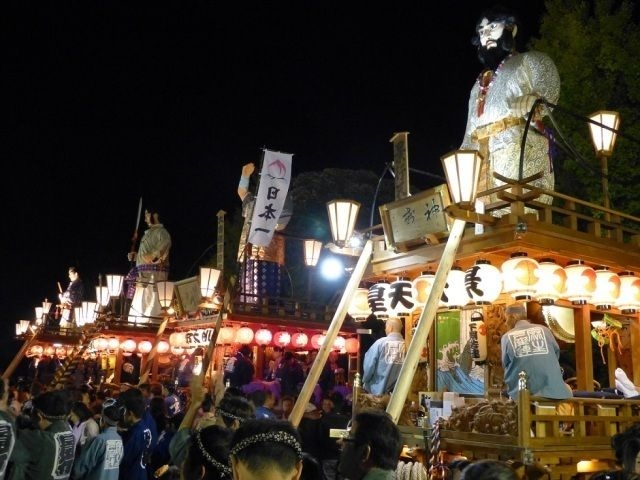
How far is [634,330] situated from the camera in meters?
12.6

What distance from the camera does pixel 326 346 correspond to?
9898 mm

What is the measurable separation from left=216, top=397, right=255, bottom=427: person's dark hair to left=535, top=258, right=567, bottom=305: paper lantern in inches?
250

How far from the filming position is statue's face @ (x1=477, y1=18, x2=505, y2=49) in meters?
12.4

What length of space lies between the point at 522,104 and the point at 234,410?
8700mm

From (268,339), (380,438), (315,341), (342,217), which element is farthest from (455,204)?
(315,341)

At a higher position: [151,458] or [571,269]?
[571,269]

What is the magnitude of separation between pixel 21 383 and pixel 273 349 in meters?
8.49

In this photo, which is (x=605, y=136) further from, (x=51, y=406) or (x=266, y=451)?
(x=266, y=451)

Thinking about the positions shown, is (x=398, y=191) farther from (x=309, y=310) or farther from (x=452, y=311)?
(x=309, y=310)

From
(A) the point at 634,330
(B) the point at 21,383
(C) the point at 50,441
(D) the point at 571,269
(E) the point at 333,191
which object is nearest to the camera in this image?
(C) the point at 50,441

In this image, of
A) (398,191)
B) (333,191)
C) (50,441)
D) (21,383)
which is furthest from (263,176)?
(333,191)

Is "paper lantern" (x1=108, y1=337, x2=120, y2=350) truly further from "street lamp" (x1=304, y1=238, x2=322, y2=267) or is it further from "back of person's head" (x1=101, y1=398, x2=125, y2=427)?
"back of person's head" (x1=101, y1=398, x2=125, y2=427)

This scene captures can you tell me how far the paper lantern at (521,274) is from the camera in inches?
375

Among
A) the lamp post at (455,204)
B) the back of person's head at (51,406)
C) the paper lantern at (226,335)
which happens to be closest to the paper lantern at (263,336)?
the paper lantern at (226,335)
